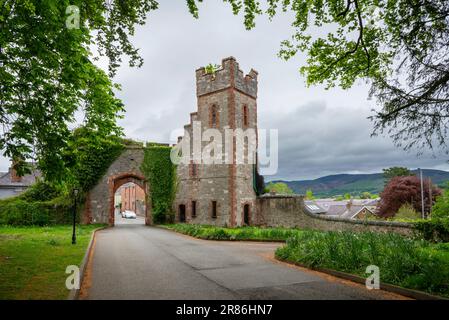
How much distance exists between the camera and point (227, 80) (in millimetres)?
24734

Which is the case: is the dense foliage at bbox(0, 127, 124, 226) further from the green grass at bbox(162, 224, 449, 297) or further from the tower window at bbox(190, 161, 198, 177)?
the green grass at bbox(162, 224, 449, 297)

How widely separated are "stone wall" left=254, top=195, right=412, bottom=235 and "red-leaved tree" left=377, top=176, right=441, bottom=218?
2230 centimetres

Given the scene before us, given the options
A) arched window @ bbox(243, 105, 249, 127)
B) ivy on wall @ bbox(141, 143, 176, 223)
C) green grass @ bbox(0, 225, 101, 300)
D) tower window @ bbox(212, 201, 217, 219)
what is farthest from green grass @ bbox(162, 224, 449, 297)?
ivy on wall @ bbox(141, 143, 176, 223)

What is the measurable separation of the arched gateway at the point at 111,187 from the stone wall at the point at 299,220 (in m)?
11.4

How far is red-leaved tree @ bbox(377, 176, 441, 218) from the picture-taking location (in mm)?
39531

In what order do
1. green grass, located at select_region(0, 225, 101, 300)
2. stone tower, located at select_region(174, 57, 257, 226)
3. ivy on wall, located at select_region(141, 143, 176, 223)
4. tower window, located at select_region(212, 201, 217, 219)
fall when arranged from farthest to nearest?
ivy on wall, located at select_region(141, 143, 176, 223), tower window, located at select_region(212, 201, 217, 219), stone tower, located at select_region(174, 57, 257, 226), green grass, located at select_region(0, 225, 101, 300)

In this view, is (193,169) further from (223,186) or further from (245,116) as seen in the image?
(245,116)

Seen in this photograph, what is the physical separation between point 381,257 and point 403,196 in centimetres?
3702

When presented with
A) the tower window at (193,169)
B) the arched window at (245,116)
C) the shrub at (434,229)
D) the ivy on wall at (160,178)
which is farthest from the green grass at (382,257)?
the ivy on wall at (160,178)

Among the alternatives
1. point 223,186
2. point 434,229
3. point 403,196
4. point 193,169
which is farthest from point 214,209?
point 403,196

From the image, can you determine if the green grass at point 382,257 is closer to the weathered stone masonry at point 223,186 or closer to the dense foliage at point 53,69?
the dense foliage at point 53,69

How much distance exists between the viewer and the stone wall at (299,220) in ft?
52.9

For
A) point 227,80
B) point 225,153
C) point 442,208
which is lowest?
point 442,208
